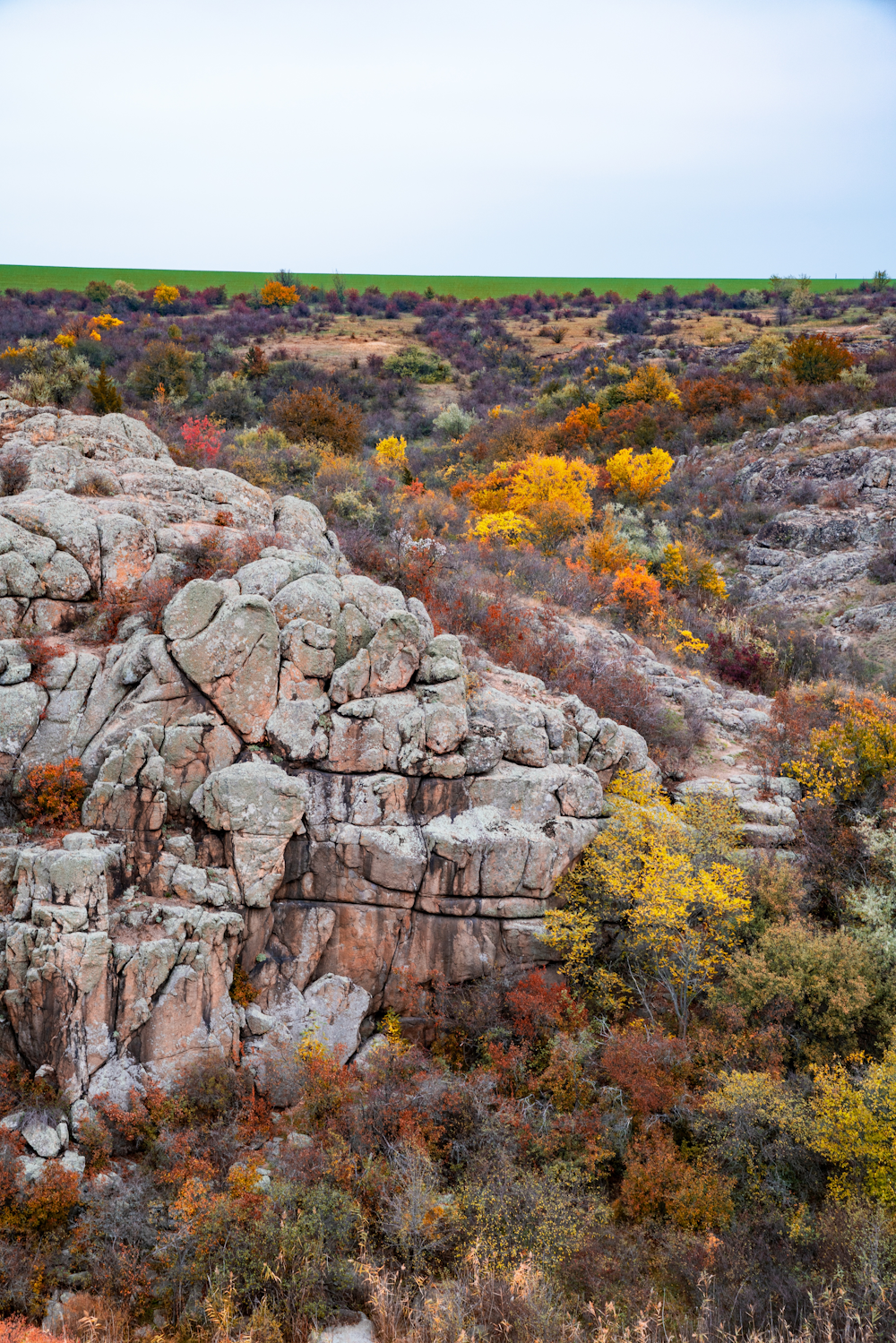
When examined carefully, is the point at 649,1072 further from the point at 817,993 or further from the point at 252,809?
the point at 252,809

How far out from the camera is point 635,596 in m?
23.6

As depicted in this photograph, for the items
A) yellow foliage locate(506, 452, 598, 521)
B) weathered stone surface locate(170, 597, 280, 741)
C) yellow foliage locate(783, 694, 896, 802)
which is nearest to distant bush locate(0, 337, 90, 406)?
weathered stone surface locate(170, 597, 280, 741)

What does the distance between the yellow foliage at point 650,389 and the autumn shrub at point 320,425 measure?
2247 cm

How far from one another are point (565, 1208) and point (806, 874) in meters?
7.54

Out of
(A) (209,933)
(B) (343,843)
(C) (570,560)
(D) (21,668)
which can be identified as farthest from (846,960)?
(C) (570,560)

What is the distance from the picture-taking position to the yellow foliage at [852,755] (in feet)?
46.4

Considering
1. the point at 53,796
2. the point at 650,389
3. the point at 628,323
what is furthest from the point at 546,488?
the point at 628,323

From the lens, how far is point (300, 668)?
41.2ft

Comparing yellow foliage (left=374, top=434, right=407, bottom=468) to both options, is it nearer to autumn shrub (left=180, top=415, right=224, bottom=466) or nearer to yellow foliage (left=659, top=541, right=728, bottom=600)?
autumn shrub (left=180, top=415, right=224, bottom=466)

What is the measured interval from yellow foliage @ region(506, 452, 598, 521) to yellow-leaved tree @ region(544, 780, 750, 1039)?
1719 centimetres

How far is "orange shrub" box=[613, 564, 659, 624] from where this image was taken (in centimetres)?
2356

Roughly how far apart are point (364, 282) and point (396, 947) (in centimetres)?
9988

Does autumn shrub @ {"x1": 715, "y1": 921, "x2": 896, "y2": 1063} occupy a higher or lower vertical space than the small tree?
lower

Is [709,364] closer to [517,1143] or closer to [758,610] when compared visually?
[758,610]
